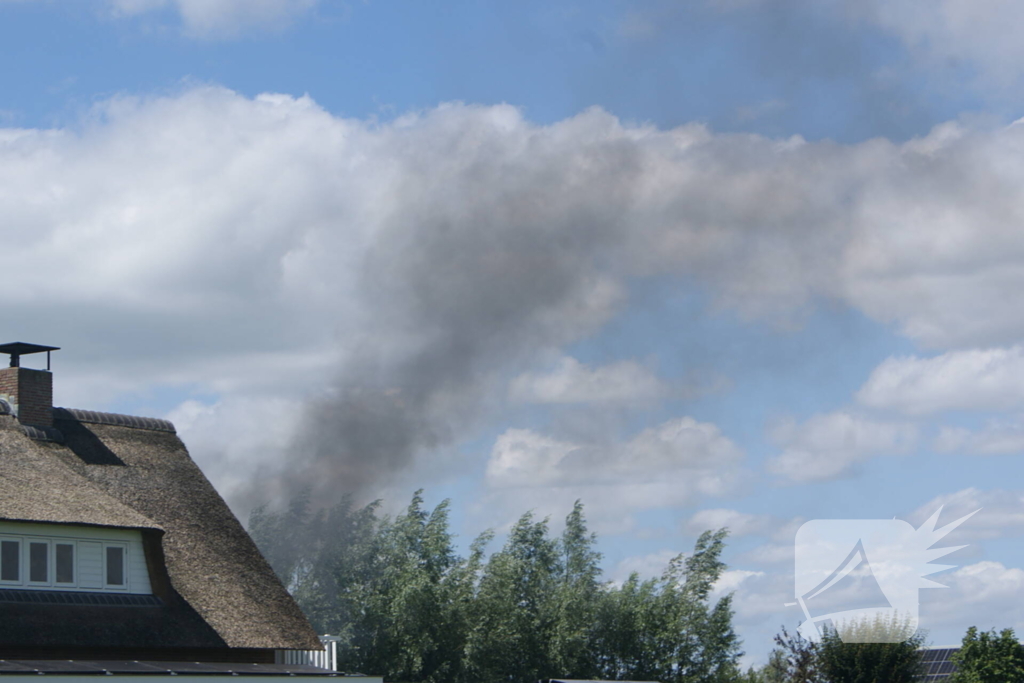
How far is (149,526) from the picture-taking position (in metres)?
32.8

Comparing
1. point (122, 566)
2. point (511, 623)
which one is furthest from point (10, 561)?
point (511, 623)

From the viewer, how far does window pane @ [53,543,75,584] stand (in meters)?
31.2

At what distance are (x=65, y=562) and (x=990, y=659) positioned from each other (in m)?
34.7

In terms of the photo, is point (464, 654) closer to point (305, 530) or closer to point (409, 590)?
point (409, 590)

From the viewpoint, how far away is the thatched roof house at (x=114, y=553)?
99.5 ft

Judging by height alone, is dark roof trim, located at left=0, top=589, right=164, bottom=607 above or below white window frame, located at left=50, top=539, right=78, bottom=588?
below

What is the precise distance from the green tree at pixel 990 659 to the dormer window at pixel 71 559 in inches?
1264

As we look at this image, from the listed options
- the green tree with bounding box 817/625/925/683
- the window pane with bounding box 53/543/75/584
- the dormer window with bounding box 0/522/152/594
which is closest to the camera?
the dormer window with bounding box 0/522/152/594

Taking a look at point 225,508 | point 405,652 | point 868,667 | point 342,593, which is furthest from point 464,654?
point 225,508

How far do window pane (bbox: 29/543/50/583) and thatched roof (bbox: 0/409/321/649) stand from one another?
35.0 inches

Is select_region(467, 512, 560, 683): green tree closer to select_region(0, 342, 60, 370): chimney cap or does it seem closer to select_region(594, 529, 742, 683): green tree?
select_region(594, 529, 742, 683): green tree


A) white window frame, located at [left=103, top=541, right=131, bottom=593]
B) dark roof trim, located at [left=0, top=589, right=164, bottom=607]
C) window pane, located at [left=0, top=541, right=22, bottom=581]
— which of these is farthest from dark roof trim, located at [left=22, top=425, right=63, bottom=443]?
dark roof trim, located at [left=0, top=589, right=164, bottom=607]

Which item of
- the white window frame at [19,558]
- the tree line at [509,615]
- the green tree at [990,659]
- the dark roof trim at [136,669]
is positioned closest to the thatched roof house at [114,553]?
the white window frame at [19,558]

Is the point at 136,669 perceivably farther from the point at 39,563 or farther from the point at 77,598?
the point at 39,563
